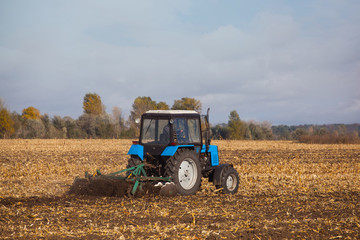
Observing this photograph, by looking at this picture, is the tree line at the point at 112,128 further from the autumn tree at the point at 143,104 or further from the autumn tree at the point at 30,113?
the autumn tree at the point at 30,113

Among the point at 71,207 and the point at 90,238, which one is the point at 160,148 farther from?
the point at 90,238

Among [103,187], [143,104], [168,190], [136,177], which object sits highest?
[143,104]

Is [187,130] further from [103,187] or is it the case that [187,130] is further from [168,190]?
[103,187]

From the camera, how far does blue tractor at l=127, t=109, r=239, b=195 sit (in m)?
9.89

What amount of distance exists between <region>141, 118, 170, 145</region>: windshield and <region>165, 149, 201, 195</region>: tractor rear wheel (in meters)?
0.67

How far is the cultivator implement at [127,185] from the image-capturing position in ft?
31.0

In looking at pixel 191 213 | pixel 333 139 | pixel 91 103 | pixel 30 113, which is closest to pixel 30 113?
pixel 30 113

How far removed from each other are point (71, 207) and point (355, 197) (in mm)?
6963

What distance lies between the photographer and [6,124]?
2029 inches

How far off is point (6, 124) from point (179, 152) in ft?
154

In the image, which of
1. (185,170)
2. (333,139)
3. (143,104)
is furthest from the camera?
(143,104)

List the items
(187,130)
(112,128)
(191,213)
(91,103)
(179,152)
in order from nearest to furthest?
(191,213) < (179,152) < (187,130) < (112,128) < (91,103)

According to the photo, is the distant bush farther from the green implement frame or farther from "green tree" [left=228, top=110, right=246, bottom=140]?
the green implement frame

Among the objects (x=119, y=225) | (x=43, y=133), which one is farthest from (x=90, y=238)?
(x=43, y=133)
